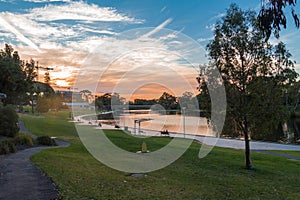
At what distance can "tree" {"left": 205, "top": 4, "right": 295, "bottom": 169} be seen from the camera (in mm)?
10758

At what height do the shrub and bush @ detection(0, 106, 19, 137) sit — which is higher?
the shrub

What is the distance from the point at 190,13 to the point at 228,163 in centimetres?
949

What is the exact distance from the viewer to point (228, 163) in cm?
1302

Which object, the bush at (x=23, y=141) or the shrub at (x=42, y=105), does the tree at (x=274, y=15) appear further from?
the shrub at (x=42, y=105)

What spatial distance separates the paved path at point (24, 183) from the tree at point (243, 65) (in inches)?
289

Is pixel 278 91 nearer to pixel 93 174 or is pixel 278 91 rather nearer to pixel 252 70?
pixel 252 70

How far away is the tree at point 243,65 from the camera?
10758 millimetres

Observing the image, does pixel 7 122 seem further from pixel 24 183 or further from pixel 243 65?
pixel 243 65

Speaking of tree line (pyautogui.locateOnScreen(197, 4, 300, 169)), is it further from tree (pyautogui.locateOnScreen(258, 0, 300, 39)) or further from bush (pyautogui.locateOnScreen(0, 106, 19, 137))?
bush (pyautogui.locateOnScreen(0, 106, 19, 137))

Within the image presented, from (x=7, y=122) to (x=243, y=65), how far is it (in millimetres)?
16587

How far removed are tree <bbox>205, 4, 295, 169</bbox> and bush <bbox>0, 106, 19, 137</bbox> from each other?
1526 cm

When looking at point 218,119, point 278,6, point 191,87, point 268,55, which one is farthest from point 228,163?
point 278,6

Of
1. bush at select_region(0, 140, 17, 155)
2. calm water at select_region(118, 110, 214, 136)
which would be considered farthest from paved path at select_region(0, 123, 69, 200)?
calm water at select_region(118, 110, 214, 136)

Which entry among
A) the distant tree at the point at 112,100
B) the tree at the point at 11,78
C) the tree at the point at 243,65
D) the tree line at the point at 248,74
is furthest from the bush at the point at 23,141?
the tree at the point at 243,65
